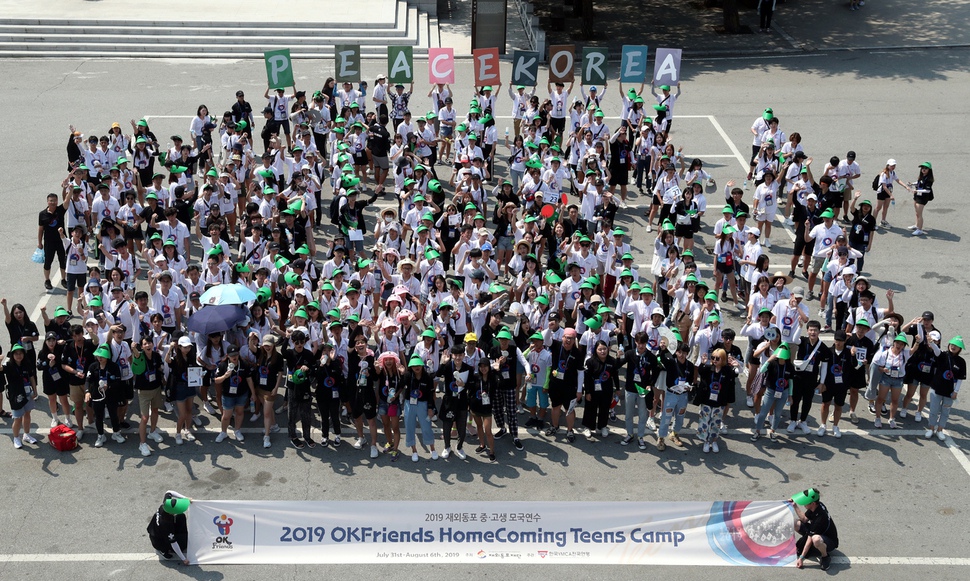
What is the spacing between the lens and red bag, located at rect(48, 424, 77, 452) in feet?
45.2

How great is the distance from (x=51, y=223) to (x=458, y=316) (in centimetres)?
781

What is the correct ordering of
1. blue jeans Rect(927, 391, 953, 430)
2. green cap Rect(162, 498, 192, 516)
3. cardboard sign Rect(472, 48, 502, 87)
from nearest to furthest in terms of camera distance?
green cap Rect(162, 498, 192, 516) → blue jeans Rect(927, 391, 953, 430) → cardboard sign Rect(472, 48, 502, 87)

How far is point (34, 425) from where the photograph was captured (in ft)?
47.3

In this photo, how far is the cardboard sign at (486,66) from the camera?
22.6 m

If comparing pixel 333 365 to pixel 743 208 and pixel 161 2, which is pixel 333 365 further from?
pixel 161 2

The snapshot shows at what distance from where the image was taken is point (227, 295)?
1445cm

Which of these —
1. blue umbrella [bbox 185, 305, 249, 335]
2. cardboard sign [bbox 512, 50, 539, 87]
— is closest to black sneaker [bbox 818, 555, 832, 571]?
blue umbrella [bbox 185, 305, 249, 335]

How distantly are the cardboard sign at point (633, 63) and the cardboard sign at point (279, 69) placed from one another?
7566mm

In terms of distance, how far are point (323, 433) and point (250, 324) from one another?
6.31 feet

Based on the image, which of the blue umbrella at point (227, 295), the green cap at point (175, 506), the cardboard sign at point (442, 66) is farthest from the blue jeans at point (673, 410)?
the cardboard sign at point (442, 66)

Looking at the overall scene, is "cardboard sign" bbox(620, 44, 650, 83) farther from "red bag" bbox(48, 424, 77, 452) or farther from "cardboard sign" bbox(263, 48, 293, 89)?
"red bag" bbox(48, 424, 77, 452)

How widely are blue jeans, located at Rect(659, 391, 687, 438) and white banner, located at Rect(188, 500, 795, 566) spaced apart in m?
2.15

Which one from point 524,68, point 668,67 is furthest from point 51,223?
point 668,67

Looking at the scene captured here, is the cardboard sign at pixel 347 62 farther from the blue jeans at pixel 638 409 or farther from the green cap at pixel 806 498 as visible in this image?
the green cap at pixel 806 498
